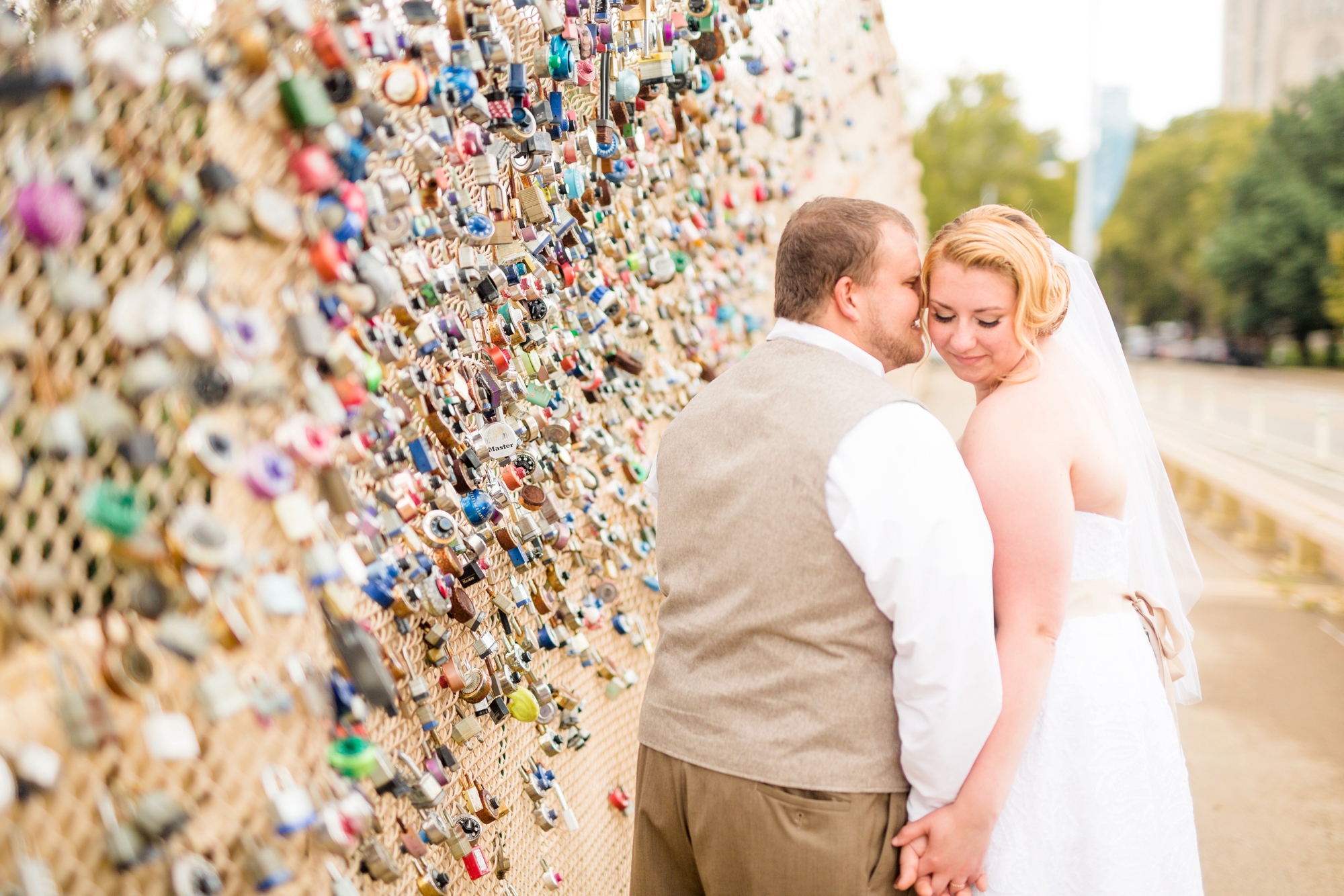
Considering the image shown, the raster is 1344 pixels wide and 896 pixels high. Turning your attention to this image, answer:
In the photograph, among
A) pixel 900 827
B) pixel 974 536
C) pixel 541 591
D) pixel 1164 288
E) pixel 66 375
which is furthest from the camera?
pixel 1164 288

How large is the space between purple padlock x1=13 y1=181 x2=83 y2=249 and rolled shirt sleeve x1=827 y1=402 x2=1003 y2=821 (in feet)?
3.68

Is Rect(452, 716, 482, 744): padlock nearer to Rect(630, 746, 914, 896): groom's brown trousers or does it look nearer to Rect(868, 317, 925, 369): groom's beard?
Rect(630, 746, 914, 896): groom's brown trousers

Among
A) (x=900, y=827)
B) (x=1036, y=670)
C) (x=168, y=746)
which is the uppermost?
(x=168, y=746)

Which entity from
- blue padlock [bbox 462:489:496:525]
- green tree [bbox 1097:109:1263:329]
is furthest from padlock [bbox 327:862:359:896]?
green tree [bbox 1097:109:1263:329]

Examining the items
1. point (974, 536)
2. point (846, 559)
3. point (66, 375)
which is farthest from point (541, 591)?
point (66, 375)

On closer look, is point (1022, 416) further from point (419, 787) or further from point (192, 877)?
point (192, 877)

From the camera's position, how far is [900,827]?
1.65m

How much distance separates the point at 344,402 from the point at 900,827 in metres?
1.24

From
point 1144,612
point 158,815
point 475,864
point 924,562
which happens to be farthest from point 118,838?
point 1144,612

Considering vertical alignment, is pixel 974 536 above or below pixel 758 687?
above

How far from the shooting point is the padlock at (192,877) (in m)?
1.02

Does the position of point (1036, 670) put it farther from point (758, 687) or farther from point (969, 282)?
point (969, 282)

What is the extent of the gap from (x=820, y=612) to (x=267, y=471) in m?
0.95

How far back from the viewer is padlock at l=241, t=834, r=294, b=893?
1.09 m
